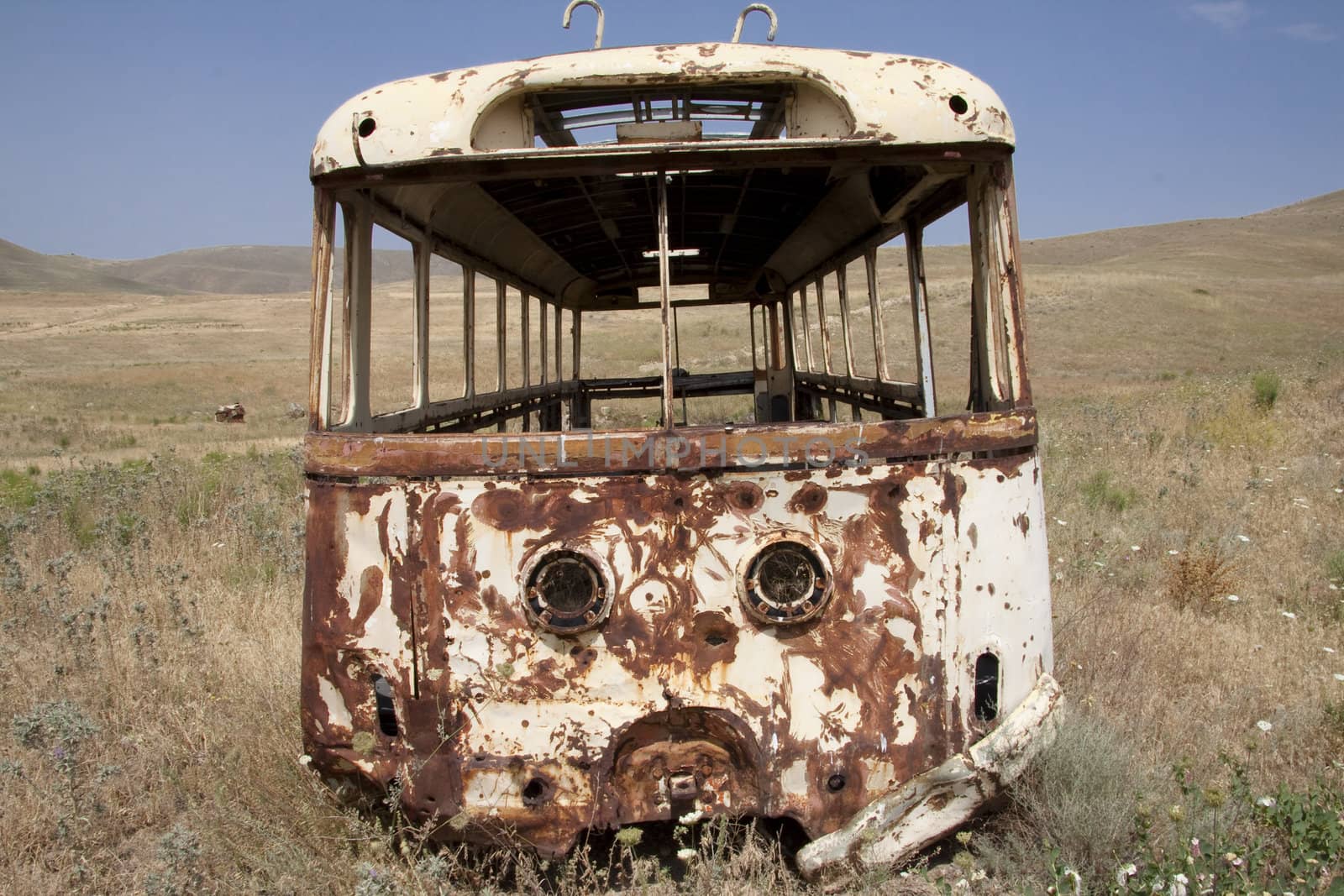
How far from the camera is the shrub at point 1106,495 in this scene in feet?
26.1

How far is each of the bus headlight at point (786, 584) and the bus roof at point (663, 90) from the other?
4.08 ft

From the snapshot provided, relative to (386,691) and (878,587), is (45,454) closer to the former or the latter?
(386,691)

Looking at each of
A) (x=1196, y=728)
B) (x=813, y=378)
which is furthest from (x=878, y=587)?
(x=813, y=378)

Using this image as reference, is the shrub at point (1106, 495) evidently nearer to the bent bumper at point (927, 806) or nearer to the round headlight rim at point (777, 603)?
the bent bumper at point (927, 806)

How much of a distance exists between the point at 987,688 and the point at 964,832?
0.44 meters

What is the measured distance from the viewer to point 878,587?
292 centimetres

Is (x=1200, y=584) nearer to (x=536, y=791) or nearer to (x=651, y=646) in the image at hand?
(x=651, y=646)

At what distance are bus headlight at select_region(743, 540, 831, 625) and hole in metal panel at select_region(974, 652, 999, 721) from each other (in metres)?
0.58

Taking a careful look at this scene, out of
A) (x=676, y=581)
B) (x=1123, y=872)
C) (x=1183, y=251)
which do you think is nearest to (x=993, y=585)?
(x=1123, y=872)

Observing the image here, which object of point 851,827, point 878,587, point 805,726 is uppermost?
point 878,587

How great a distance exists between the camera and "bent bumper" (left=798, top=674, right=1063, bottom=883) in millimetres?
2924

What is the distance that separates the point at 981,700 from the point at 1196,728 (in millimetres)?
1672

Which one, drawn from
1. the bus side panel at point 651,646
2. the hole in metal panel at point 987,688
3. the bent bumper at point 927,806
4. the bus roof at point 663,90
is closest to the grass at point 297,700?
the bent bumper at point 927,806

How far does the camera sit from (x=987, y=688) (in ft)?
9.95
